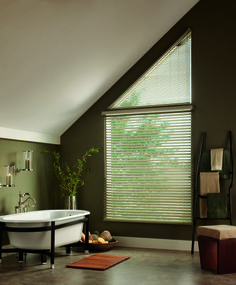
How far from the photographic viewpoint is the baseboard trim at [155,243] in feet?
19.2

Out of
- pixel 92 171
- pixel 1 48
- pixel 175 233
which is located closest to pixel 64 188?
pixel 92 171

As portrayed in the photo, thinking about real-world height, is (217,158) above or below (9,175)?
above

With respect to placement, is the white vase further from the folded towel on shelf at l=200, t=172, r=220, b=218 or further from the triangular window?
the folded towel on shelf at l=200, t=172, r=220, b=218

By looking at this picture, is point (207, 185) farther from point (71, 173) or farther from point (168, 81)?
point (71, 173)

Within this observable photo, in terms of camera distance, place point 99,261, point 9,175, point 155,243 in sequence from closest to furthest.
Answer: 1. point 99,261
2. point 9,175
3. point 155,243

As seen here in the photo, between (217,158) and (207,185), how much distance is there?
40 cm

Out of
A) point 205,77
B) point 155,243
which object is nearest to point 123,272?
point 155,243

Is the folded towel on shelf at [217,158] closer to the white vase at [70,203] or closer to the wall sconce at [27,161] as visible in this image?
the white vase at [70,203]

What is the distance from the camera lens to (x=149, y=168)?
6.09 meters

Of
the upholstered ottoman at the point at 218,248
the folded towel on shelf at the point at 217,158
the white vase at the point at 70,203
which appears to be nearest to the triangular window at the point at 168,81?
the folded towel on shelf at the point at 217,158

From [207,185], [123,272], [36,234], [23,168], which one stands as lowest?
[123,272]

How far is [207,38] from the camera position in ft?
19.5

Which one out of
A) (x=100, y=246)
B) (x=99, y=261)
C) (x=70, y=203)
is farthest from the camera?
(x=70, y=203)

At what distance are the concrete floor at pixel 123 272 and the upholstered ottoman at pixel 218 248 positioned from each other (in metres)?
0.11
